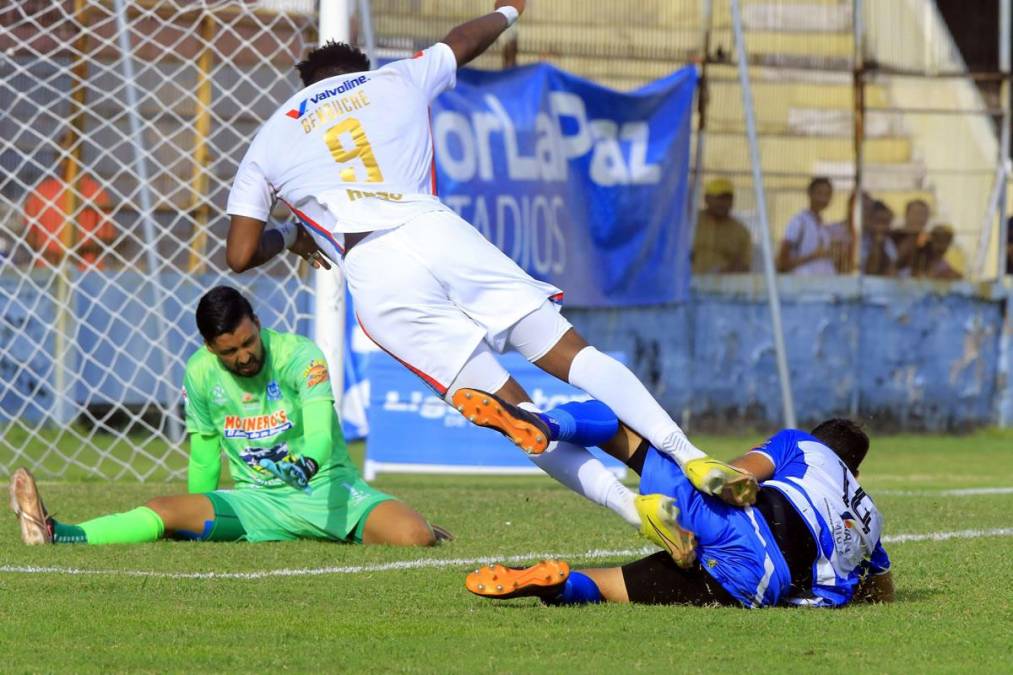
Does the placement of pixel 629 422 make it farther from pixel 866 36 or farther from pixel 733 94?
pixel 866 36

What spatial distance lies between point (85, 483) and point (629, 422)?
550cm

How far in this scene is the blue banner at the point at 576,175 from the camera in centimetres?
1330

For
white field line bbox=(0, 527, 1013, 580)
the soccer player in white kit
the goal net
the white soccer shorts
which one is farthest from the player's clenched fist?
the goal net

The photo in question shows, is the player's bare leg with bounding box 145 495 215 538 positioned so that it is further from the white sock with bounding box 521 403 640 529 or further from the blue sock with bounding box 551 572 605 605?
the blue sock with bounding box 551 572 605 605

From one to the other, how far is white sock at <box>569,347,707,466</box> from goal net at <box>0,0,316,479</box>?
5.03 m

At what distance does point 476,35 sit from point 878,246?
390 inches

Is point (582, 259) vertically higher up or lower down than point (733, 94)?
lower down

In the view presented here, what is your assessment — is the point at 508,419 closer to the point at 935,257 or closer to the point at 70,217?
the point at 70,217

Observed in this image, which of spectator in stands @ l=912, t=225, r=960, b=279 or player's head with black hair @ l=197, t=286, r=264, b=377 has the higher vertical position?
player's head with black hair @ l=197, t=286, r=264, b=377

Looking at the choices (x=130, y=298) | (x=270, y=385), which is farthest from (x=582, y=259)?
(x=270, y=385)

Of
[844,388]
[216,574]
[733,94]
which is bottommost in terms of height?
[844,388]

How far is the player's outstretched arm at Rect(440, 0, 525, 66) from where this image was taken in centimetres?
669

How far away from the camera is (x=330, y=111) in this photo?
6305 mm

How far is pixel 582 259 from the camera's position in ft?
46.2
